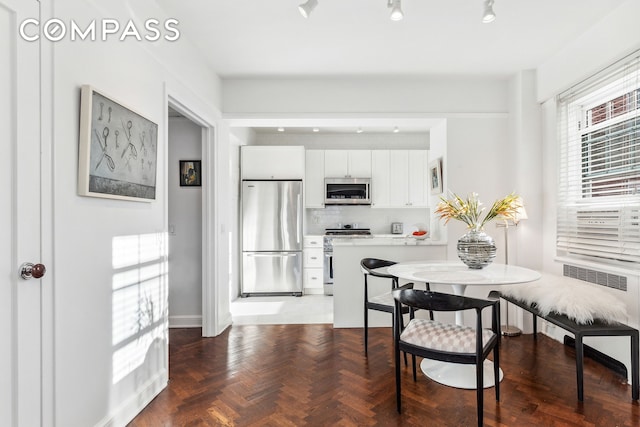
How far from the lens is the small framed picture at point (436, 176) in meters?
3.81

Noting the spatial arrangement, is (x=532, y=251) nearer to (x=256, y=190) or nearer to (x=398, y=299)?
(x=398, y=299)

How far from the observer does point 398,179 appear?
5.52 meters

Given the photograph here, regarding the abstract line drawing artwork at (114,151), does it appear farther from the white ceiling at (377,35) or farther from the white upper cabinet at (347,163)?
the white upper cabinet at (347,163)

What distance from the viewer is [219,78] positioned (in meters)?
3.61

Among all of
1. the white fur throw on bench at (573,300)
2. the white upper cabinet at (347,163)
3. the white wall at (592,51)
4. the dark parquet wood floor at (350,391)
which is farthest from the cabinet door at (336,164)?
the white fur throw on bench at (573,300)

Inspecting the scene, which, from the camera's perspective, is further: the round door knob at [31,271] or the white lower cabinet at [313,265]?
the white lower cabinet at [313,265]

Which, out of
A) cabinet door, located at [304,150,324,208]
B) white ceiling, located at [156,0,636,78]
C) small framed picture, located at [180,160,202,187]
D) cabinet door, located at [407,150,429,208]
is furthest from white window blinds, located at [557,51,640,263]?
small framed picture, located at [180,160,202,187]

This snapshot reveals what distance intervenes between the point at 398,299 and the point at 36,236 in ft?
5.94

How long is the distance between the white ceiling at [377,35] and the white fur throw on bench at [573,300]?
2.00 metres

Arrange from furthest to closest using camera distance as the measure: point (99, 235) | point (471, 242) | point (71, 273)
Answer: point (471, 242)
point (99, 235)
point (71, 273)

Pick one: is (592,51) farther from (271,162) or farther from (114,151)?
(271,162)

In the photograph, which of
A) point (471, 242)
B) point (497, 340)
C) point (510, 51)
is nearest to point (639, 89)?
point (510, 51)

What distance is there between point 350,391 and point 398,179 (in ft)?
12.5

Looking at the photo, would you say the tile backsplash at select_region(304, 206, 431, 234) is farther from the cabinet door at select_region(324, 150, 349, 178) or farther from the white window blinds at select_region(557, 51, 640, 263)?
the white window blinds at select_region(557, 51, 640, 263)
